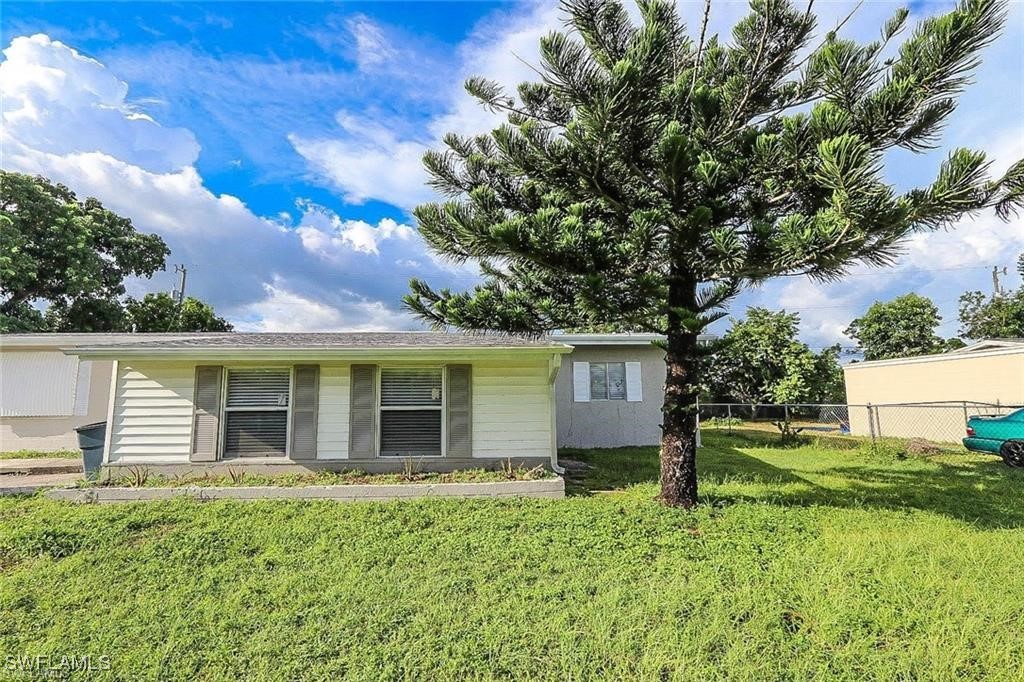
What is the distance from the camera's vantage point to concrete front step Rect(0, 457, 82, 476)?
24.7ft

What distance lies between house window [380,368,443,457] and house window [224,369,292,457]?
1398 mm

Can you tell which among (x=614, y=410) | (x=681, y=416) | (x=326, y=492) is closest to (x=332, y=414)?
(x=326, y=492)

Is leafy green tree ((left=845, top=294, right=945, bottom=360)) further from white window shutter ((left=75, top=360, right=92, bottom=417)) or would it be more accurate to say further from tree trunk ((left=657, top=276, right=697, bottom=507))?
white window shutter ((left=75, top=360, right=92, bottom=417))

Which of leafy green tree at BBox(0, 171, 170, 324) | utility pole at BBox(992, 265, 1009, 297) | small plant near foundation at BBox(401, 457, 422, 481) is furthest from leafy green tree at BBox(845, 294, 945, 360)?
leafy green tree at BBox(0, 171, 170, 324)

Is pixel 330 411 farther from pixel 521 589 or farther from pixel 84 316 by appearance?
pixel 84 316

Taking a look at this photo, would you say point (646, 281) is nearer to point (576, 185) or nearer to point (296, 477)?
point (576, 185)

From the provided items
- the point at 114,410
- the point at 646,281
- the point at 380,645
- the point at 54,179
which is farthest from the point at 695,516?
the point at 54,179

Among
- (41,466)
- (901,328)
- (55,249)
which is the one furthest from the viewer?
(901,328)

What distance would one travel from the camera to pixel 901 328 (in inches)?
858

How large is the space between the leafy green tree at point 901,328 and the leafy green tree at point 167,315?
31785 mm

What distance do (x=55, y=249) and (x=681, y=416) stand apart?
1969 centimetres

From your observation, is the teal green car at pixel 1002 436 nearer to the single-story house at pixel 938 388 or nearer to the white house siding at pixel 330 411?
the single-story house at pixel 938 388

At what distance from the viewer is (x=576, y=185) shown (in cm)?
502

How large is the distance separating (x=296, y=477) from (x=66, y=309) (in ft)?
52.0
